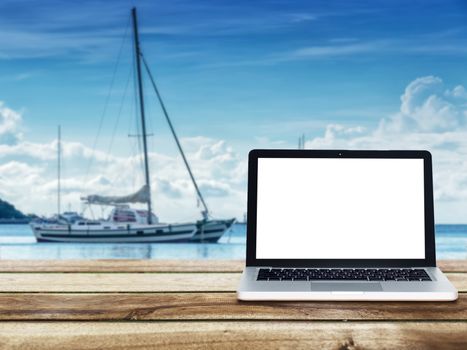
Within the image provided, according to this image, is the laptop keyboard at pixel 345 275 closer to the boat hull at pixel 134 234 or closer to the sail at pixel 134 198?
the sail at pixel 134 198

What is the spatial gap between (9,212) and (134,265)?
63.3ft

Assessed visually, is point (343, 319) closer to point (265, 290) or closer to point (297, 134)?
point (265, 290)

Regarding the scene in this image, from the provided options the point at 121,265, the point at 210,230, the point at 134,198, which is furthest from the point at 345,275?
the point at 210,230

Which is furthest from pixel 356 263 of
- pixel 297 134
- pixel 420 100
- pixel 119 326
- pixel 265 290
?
pixel 420 100

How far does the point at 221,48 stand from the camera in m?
18.1

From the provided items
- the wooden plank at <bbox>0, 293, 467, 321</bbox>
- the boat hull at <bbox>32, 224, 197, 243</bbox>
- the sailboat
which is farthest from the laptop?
the boat hull at <bbox>32, 224, 197, 243</bbox>

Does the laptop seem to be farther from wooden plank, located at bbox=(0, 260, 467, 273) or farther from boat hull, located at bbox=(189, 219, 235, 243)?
boat hull, located at bbox=(189, 219, 235, 243)

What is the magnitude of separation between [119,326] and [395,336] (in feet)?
1.07

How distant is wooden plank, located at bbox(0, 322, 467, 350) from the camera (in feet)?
2.39

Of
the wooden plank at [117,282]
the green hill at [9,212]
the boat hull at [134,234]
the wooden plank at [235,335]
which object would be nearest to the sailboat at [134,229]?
the boat hull at [134,234]

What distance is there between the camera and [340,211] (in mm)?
1087

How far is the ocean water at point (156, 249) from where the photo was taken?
49.3 feet

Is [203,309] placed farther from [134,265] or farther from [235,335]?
[134,265]

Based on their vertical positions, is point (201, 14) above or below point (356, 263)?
above
